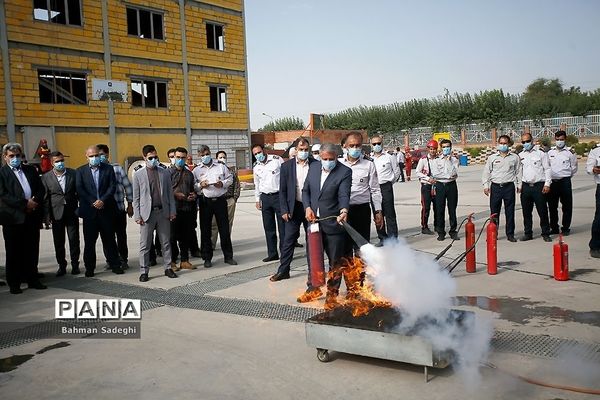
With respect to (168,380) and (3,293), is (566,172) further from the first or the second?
(3,293)

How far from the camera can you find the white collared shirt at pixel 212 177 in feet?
29.9

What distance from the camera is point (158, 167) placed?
27.6ft

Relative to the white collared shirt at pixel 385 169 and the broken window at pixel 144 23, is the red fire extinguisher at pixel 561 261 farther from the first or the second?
the broken window at pixel 144 23

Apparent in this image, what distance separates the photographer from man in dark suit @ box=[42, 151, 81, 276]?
28.8 ft

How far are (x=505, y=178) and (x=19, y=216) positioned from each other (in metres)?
8.36

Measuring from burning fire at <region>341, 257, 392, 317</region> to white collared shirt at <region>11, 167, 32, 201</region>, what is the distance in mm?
4940

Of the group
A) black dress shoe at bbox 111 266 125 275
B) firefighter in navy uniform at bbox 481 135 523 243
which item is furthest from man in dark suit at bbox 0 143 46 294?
firefighter in navy uniform at bbox 481 135 523 243

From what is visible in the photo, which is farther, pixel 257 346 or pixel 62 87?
pixel 62 87

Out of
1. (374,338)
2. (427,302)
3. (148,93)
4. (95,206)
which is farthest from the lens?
(148,93)

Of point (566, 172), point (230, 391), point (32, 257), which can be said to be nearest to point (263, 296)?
point (230, 391)

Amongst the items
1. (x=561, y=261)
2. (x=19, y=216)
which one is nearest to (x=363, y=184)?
(x=561, y=261)

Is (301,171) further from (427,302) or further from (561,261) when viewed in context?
(561,261)

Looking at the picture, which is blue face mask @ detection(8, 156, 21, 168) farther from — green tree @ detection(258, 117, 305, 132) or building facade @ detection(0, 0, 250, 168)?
green tree @ detection(258, 117, 305, 132)

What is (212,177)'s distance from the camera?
917cm
